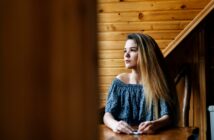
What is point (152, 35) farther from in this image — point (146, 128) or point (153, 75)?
point (146, 128)

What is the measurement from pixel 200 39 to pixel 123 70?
0.68 m

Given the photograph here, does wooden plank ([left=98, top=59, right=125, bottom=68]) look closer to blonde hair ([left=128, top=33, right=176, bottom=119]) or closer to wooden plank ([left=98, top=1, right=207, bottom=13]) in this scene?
wooden plank ([left=98, top=1, right=207, bottom=13])

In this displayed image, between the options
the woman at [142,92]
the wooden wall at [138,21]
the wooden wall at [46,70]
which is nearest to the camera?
the wooden wall at [46,70]

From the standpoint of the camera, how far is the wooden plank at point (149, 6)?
3.01 meters

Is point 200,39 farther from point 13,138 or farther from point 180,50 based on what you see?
point 13,138

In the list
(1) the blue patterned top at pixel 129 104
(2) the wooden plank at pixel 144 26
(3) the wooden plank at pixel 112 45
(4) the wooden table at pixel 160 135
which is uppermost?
(2) the wooden plank at pixel 144 26

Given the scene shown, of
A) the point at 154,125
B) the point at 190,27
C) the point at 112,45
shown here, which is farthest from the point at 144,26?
the point at 154,125

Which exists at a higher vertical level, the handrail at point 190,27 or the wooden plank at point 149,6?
the wooden plank at point 149,6

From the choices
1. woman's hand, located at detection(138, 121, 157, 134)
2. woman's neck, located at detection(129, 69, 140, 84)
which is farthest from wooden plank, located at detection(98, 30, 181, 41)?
woman's hand, located at detection(138, 121, 157, 134)

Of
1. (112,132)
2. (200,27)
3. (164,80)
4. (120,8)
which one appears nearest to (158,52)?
(164,80)

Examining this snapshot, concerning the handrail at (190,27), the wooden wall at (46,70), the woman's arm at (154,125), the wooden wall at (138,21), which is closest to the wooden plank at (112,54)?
the wooden wall at (138,21)

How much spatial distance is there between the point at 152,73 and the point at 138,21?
105 centimetres

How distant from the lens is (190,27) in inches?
111

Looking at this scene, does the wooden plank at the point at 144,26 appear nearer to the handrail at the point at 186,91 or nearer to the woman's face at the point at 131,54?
the handrail at the point at 186,91
